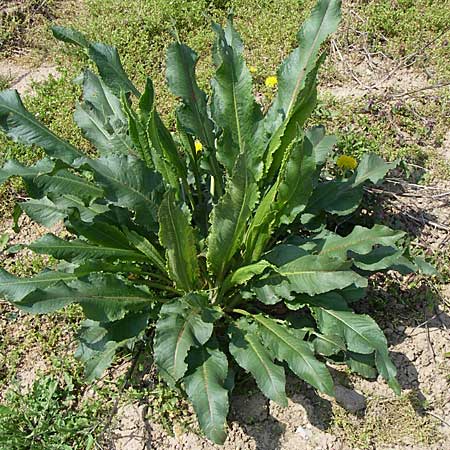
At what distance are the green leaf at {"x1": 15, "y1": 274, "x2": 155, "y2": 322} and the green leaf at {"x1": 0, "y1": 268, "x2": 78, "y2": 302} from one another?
0.18 metres

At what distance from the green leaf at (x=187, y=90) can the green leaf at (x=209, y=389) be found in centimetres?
113

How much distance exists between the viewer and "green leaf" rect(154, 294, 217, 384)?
256cm

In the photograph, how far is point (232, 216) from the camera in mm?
2777

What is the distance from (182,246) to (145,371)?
775 millimetres

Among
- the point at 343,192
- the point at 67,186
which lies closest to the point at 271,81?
the point at 343,192

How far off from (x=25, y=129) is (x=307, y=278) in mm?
1540

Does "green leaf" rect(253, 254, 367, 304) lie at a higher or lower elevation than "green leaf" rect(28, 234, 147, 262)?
lower

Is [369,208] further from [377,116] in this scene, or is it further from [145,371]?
[145,371]

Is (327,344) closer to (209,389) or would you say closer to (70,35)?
(209,389)

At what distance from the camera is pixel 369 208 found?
374cm

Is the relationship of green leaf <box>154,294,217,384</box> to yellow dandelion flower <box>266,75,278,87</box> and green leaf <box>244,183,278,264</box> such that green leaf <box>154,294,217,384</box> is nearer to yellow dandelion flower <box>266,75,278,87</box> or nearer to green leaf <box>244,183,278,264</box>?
green leaf <box>244,183,278,264</box>

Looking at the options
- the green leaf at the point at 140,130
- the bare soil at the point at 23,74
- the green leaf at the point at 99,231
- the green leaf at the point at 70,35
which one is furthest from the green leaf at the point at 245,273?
the bare soil at the point at 23,74

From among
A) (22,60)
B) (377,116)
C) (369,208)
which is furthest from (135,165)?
(22,60)

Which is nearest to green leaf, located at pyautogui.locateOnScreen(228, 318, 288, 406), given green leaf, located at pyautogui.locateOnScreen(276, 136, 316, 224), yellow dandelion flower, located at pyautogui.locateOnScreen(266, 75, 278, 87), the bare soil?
green leaf, located at pyautogui.locateOnScreen(276, 136, 316, 224)
